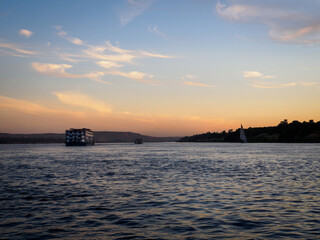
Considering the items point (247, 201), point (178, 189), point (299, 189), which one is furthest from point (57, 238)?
point (299, 189)

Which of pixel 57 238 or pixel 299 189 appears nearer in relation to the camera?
pixel 57 238

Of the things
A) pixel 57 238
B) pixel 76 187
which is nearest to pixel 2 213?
pixel 57 238

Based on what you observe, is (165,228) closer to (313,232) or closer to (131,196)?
(313,232)

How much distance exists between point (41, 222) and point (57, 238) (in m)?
3.25

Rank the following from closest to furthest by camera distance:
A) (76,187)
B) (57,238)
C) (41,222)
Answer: (57,238) < (41,222) < (76,187)

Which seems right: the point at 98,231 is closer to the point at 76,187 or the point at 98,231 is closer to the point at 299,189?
the point at 76,187

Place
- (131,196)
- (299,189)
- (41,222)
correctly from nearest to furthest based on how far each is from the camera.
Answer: (41,222) → (131,196) → (299,189)

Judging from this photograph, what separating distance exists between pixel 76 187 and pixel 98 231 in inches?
598

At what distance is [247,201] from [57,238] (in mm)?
12644

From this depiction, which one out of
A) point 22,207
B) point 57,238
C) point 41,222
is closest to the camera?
point 57,238

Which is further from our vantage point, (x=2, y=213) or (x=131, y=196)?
(x=131, y=196)

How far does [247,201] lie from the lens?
20641 millimetres

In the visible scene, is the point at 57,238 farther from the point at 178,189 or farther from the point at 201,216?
the point at 178,189

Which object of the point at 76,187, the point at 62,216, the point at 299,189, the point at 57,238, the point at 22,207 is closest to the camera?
the point at 57,238
